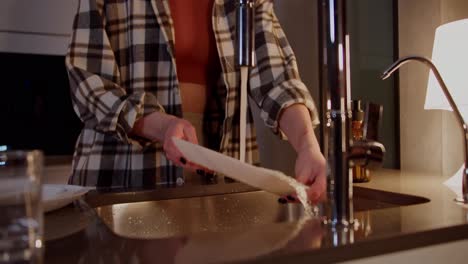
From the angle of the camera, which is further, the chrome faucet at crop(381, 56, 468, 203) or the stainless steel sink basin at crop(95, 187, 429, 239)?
the stainless steel sink basin at crop(95, 187, 429, 239)

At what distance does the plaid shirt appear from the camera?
0.89 metres

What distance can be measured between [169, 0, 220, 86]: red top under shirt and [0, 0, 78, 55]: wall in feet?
2.31

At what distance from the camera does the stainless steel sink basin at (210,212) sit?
2.72 feet

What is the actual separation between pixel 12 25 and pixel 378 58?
111 centimetres

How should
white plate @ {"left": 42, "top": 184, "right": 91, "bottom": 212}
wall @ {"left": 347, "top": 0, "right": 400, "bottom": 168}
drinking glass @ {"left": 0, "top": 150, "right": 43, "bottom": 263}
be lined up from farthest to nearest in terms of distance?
wall @ {"left": 347, "top": 0, "right": 400, "bottom": 168} < white plate @ {"left": 42, "top": 184, "right": 91, "bottom": 212} < drinking glass @ {"left": 0, "top": 150, "right": 43, "bottom": 263}

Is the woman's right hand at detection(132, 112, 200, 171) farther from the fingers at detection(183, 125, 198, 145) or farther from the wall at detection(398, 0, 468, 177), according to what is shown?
the wall at detection(398, 0, 468, 177)

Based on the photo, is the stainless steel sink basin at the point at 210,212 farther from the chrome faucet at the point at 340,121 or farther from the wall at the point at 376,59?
the wall at the point at 376,59

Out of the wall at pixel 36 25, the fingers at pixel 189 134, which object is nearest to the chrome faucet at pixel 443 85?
the fingers at pixel 189 134

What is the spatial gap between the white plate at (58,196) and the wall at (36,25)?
37.6 inches

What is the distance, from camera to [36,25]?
159 centimetres

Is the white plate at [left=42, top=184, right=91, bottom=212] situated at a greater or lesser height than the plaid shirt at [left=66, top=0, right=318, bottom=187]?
lesser

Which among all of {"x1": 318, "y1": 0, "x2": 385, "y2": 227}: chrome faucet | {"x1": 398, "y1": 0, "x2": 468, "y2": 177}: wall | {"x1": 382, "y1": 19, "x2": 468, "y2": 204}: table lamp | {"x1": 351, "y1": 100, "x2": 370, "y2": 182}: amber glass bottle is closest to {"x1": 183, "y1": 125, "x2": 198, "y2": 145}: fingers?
{"x1": 318, "y1": 0, "x2": 385, "y2": 227}: chrome faucet

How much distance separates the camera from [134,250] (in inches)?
17.8

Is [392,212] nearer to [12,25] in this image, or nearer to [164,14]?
[164,14]
